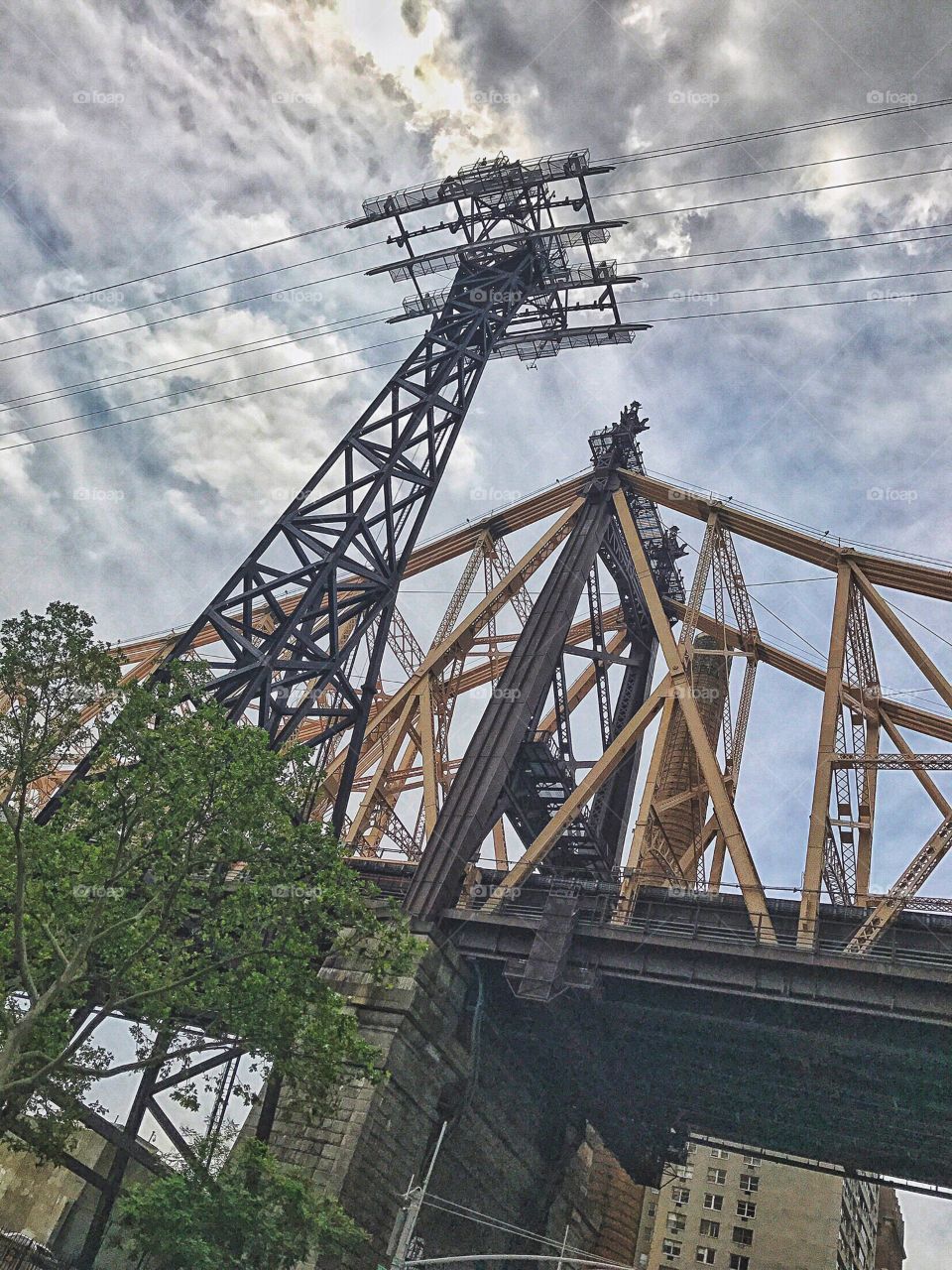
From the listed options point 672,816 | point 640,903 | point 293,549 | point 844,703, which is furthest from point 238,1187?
point 672,816

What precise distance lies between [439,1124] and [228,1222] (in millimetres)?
7368

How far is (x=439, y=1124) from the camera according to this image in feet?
78.4

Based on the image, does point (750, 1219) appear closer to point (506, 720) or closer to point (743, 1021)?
point (743, 1021)

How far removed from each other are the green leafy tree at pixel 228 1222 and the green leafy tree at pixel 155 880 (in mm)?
1624

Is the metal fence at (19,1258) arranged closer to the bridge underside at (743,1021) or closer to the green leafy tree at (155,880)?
the green leafy tree at (155,880)

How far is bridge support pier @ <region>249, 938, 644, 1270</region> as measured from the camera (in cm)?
2089

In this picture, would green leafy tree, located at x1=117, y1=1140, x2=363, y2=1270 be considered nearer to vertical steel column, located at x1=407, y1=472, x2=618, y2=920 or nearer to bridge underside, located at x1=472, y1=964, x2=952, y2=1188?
vertical steel column, located at x1=407, y1=472, x2=618, y2=920

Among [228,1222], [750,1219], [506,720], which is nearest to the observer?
[228,1222]

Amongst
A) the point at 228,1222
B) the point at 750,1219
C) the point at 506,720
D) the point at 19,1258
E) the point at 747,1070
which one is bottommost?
the point at 19,1258

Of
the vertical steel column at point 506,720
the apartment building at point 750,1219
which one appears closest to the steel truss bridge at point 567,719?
the vertical steel column at point 506,720

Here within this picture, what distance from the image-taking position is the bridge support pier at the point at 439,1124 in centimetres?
2089

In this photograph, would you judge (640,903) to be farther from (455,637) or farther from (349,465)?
(349,465)

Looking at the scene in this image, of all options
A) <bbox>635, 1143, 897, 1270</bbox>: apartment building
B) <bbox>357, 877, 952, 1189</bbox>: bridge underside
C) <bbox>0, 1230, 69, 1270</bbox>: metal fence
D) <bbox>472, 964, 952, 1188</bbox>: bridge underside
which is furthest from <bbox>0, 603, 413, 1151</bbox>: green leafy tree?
<bbox>635, 1143, 897, 1270</bbox>: apartment building

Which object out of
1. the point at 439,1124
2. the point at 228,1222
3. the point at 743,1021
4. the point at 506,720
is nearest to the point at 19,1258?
the point at 228,1222
